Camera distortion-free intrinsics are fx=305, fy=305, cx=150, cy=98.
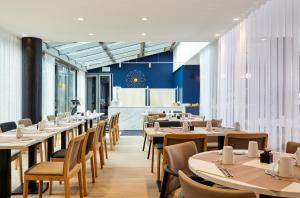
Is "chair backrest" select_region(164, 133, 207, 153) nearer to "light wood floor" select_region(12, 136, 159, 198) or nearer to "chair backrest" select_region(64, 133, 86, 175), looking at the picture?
"light wood floor" select_region(12, 136, 159, 198)

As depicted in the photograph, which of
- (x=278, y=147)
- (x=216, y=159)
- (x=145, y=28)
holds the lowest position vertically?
(x=278, y=147)

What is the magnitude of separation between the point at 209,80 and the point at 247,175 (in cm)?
745

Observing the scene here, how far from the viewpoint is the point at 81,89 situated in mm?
16406

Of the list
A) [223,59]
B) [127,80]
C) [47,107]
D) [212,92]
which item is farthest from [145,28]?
[127,80]

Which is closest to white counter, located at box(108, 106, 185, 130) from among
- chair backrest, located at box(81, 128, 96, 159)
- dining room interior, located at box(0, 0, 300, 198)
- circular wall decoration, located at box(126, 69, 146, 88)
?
dining room interior, located at box(0, 0, 300, 198)

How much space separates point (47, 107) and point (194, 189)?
351 inches

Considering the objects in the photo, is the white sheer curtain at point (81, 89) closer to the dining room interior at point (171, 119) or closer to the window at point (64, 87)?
the window at point (64, 87)

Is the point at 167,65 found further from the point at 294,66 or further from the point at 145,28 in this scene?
the point at 294,66

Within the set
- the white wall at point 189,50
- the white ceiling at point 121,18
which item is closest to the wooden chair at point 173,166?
the white ceiling at point 121,18

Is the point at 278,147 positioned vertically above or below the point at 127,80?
below

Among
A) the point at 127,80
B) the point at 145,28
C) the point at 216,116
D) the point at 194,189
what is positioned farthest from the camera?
the point at 127,80

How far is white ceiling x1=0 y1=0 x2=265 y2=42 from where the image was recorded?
5.23m

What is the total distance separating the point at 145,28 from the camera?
694 cm

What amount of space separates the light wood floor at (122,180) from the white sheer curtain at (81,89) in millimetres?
9663
